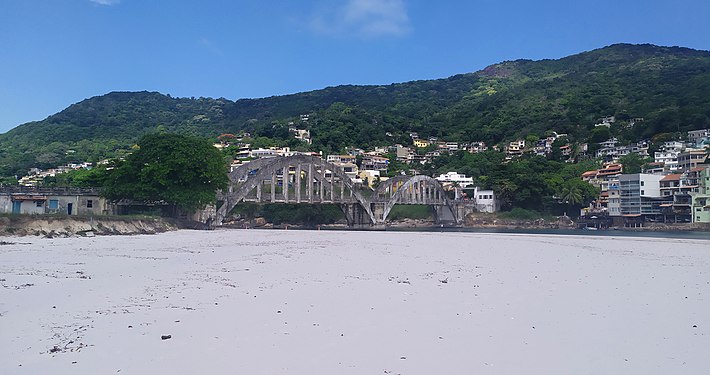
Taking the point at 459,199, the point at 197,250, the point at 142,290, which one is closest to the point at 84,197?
the point at 197,250

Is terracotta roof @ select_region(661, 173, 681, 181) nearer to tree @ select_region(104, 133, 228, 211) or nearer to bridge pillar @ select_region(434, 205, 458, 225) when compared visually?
bridge pillar @ select_region(434, 205, 458, 225)

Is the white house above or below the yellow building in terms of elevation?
below

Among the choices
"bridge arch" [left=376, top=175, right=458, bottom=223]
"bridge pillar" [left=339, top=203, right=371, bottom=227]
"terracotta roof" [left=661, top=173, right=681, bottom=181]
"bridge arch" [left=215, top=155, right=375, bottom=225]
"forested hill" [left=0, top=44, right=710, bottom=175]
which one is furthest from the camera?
"forested hill" [left=0, top=44, right=710, bottom=175]

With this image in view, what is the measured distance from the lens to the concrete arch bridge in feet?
207

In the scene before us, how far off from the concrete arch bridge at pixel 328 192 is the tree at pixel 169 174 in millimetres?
9123

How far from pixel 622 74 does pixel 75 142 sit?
174 metres

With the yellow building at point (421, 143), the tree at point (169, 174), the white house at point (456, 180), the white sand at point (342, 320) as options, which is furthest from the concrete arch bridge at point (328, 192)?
the yellow building at point (421, 143)

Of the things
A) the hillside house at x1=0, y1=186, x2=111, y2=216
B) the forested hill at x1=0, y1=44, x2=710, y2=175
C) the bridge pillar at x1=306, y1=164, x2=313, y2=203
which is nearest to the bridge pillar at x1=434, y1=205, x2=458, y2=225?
the bridge pillar at x1=306, y1=164, x2=313, y2=203

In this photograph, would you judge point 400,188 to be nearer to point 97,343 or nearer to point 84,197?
point 84,197

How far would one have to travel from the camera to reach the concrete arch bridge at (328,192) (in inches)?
2486

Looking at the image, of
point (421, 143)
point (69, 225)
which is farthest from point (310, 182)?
point (421, 143)

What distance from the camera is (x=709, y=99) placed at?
11900 cm

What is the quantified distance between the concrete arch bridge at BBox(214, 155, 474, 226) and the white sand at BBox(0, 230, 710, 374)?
4421 centimetres

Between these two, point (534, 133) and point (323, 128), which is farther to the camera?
point (323, 128)
